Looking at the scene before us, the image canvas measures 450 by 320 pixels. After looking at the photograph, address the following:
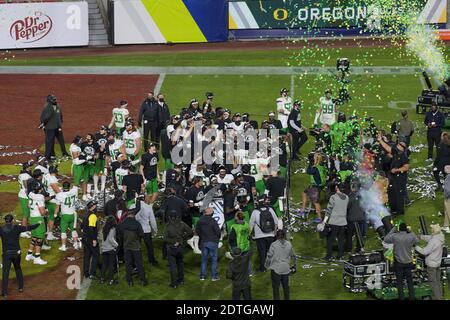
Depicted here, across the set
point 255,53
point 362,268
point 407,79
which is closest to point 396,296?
point 362,268

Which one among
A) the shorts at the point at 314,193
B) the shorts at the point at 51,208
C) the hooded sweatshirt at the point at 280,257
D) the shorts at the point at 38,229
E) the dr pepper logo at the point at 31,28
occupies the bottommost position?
the hooded sweatshirt at the point at 280,257

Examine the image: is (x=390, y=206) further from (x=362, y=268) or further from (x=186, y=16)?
(x=186, y=16)

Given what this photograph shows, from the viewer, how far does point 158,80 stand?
3738cm

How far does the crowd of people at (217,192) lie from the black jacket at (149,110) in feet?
4.00

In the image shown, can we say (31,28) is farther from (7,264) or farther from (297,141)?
(7,264)

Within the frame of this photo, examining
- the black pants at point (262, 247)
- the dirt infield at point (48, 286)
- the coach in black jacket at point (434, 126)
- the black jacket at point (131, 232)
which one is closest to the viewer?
the dirt infield at point (48, 286)

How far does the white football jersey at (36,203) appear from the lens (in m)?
19.9

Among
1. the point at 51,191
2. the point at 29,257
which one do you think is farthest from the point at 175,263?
the point at 51,191

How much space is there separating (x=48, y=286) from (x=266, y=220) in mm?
4484

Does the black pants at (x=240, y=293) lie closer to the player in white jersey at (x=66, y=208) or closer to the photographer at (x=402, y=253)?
the photographer at (x=402, y=253)

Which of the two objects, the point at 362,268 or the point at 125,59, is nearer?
the point at 362,268

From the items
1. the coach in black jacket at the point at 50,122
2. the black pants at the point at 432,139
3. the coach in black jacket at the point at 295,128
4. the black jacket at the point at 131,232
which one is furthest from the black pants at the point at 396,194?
the coach in black jacket at the point at 50,122

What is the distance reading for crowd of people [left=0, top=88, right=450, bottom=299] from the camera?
18.9 m

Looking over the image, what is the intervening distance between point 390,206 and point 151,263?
606cm
